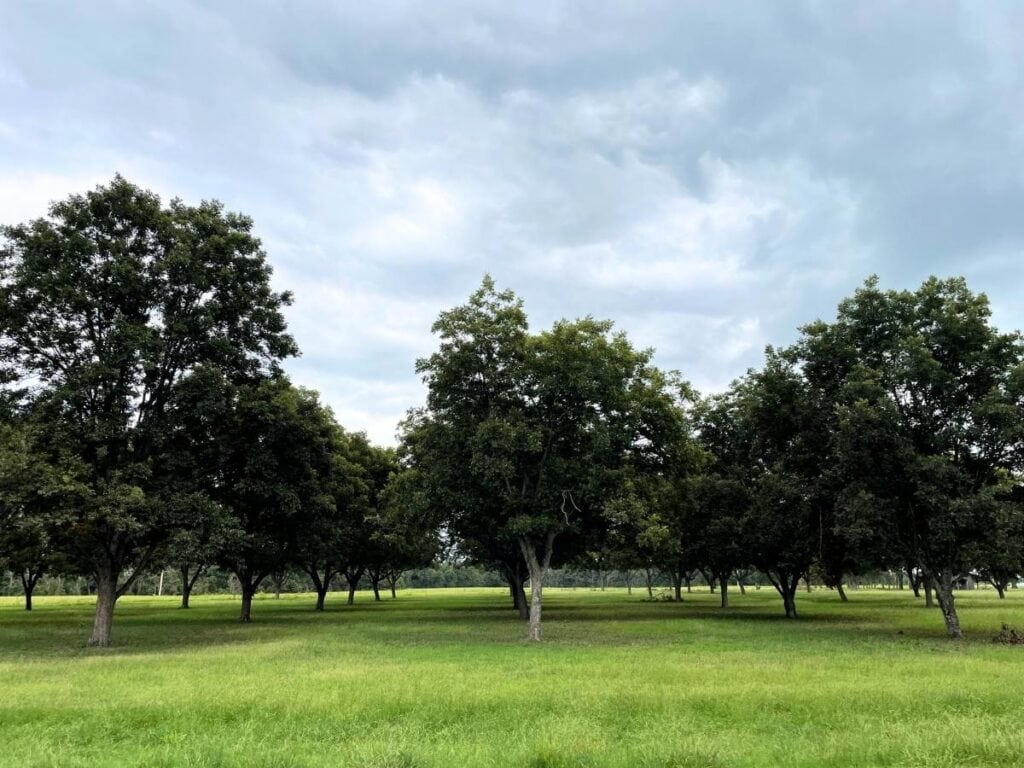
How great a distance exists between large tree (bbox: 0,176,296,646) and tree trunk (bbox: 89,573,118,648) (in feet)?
0.15

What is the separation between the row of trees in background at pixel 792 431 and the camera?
25.9m

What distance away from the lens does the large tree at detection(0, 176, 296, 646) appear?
984 inches

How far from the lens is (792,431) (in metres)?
33.2

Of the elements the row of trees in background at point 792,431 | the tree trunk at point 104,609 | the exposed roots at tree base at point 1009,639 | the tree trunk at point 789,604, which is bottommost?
the tree trunk at point 789,604

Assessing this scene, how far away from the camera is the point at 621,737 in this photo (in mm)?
9844

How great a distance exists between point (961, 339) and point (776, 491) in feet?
33.4

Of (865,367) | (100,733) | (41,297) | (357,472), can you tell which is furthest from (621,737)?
(357,472)

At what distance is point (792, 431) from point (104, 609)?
31.1 m

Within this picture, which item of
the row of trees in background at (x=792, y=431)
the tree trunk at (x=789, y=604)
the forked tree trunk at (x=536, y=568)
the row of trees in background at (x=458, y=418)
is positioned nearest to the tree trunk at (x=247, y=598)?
the row of trees in background at (x=458, y=418)

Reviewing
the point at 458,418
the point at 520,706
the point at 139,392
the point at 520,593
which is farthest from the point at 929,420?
the point at 139,392

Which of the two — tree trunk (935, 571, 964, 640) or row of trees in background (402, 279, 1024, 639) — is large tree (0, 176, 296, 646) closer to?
row of trees in background (402, 279, 1024, 639)

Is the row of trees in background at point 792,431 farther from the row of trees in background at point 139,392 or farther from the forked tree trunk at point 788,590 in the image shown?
the forked tree trunk at point 788,590

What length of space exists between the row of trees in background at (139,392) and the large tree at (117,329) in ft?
0.20

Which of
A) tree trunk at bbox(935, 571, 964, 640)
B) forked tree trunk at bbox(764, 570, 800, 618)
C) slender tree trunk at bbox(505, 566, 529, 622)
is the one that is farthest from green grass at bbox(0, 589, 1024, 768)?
forked tree trunk at bbox(764, 570, 800, 618)
